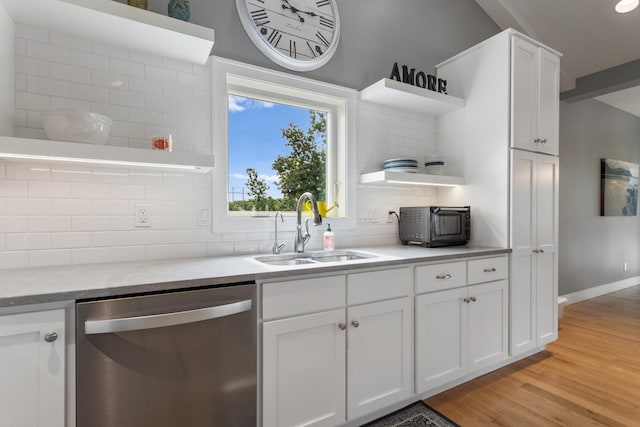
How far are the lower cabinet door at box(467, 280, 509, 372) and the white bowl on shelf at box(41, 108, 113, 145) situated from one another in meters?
2.31

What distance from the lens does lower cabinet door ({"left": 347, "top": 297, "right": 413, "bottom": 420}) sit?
1.73m

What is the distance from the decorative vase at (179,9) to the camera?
5.68 feet

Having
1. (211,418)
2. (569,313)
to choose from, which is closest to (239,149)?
(211,418)

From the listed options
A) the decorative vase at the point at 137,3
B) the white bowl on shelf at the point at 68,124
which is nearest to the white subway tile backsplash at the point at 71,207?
the white bowl on shelf at the point at 68,124

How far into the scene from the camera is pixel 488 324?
232 centimetres

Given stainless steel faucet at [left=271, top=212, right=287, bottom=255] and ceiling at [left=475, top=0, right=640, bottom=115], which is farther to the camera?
ceiling at [left=475, top=0, right=640, bottom=115]

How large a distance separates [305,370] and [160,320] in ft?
2.38

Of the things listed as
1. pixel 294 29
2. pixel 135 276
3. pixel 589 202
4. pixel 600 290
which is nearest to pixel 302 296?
pixel 135 276

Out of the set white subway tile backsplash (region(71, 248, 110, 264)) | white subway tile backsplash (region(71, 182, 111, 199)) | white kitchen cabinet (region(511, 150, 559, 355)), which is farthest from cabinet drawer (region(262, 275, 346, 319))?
white kitchen cabinet (region(511, 150, 559, 355))

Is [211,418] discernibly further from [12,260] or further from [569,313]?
[569,313]

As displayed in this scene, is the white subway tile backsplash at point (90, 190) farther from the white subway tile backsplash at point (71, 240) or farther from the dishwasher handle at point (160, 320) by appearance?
the dishwasher handle at point (160, 320)

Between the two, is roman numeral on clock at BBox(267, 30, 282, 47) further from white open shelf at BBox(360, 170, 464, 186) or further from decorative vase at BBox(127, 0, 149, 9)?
white open shelf at BBox(360, 170, 464, 186)

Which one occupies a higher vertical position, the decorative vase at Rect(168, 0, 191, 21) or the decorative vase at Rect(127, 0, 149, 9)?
the decorative vase at Rect(168, 0, 191, 21)

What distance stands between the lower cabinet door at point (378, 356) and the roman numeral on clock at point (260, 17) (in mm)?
1888
